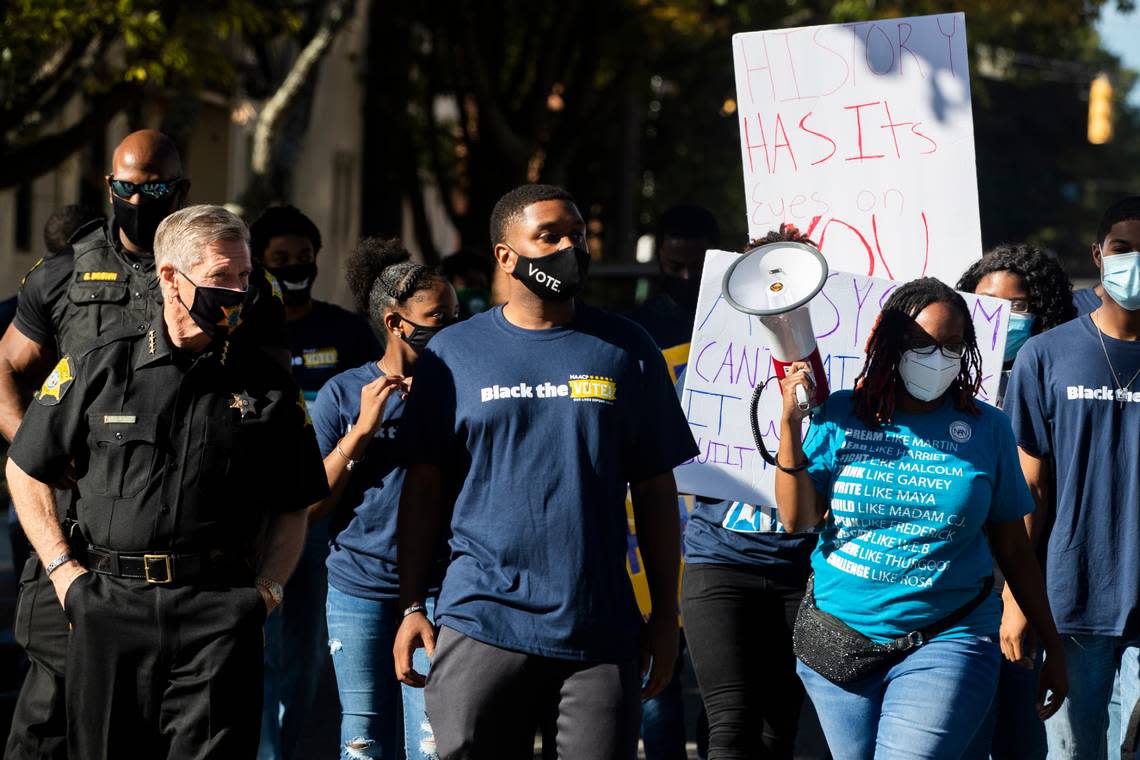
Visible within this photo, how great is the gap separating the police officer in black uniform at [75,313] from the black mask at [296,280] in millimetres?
998

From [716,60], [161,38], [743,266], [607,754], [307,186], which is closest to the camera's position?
[607,754]

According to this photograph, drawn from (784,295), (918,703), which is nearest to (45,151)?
(784,295)

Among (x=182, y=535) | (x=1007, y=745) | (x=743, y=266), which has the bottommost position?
(x=1007, y=745)

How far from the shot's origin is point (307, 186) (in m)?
27.5

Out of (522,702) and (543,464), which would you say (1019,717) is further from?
(543,464)

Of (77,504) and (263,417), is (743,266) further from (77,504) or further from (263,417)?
(77,504)

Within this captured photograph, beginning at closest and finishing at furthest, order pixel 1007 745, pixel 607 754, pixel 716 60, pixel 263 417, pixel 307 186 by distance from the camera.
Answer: pixel 607 754 < pixel 263 417 < pixel 1007 745 < pixel 716 60 < pixel 307 186

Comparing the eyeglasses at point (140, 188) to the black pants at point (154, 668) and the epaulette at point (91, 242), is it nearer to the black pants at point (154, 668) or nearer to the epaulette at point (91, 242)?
the epaulette at point (91, 242)

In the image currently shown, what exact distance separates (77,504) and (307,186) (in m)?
24.0

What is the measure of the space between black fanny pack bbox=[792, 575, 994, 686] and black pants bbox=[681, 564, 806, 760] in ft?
2.41

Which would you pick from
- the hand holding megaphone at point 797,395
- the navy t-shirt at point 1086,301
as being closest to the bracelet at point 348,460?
the hand holding megaphone at point 797,395

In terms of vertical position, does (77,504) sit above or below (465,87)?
below

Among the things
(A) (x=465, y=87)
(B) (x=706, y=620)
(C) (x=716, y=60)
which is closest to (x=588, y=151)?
(C) (x=716, y=60)

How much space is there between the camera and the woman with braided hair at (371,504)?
4844mm
